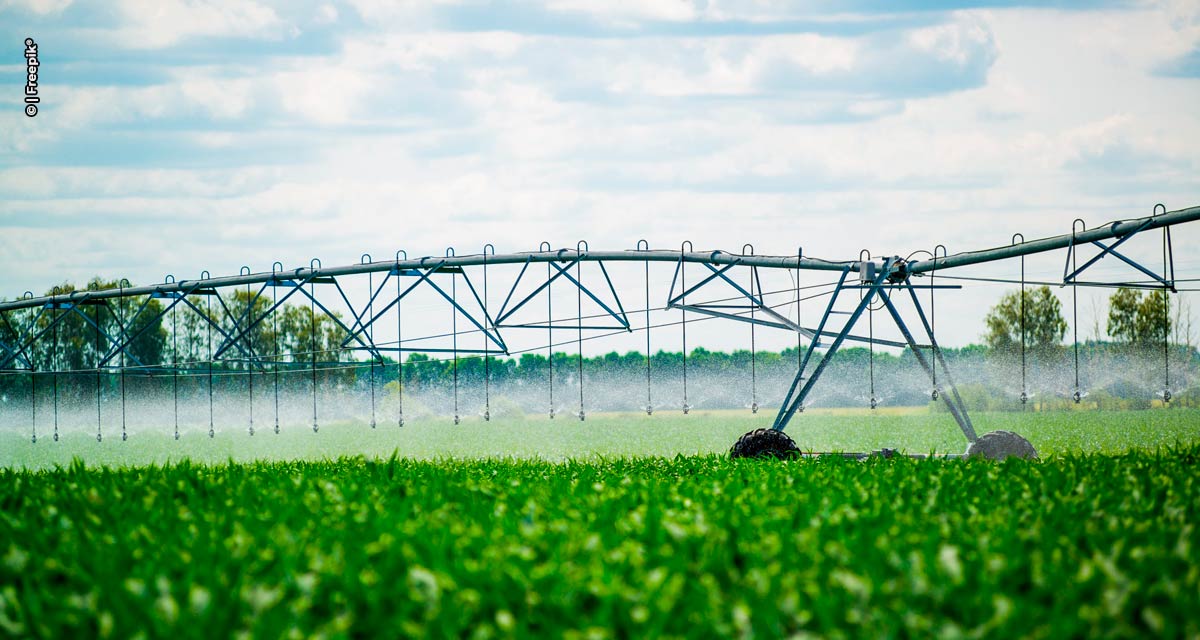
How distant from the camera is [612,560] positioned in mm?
5434

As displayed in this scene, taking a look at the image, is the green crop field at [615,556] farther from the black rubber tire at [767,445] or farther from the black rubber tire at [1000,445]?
the black rubber tire at [1000,445]

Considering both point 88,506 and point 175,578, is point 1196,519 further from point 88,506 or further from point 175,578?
point 88,506

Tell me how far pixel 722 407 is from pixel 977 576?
77.7 feet

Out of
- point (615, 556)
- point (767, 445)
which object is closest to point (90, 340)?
point (767, 445)

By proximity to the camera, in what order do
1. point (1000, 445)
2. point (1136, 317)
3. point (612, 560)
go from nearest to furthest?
point (612, 560) → point (1000, 445) → point (1136, 317)

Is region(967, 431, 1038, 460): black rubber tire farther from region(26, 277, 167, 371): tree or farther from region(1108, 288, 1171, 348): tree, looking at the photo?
region(26, 277, 167, 371): tree

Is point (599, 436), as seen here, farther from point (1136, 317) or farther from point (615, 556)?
point (615, 556)

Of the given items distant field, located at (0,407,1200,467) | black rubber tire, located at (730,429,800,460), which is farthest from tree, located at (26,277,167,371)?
black rubber tire, located at (730,429,800,460)

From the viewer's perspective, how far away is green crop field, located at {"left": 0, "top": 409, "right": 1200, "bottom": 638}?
4699 millimetres

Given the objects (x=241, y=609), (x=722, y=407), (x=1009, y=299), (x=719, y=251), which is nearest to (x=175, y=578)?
(x=241, y=609)

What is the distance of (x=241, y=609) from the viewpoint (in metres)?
4.90

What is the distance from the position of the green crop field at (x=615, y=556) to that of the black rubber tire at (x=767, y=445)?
3895 millimetres

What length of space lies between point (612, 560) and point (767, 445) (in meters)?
8.01

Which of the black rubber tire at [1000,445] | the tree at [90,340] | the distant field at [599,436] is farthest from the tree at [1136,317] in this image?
the tree at [90,340]
